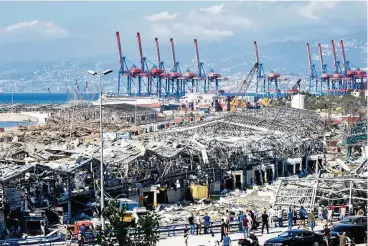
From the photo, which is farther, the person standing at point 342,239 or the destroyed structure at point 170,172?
the destroyed structure at point 170,172

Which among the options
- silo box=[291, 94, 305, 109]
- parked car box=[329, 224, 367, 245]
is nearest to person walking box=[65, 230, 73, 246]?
parked car box=[329, 224, 367, 245]

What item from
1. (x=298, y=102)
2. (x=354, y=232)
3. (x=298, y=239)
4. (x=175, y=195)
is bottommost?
(x=175, y=195)

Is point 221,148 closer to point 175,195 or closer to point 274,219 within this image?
point 175,195

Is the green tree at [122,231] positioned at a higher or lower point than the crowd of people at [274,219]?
higher

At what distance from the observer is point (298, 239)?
17.0 meters

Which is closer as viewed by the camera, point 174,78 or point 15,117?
point 15,117

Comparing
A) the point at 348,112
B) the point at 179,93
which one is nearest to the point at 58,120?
the point at 348,112

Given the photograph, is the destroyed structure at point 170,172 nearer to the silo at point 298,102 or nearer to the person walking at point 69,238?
the person walking at point 69,238

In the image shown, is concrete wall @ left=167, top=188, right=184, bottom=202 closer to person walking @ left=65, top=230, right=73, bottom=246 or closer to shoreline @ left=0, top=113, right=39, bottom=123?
person walking @ left=65, top=230, right=73, bottom=246

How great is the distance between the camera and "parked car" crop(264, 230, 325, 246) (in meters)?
17.0

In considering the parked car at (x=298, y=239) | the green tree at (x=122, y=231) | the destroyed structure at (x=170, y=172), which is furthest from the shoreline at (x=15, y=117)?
the green tree at (x=122, y=231)

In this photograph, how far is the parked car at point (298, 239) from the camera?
1700cm

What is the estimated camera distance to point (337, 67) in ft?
485

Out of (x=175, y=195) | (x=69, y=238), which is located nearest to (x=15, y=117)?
(x=175, y=195)
